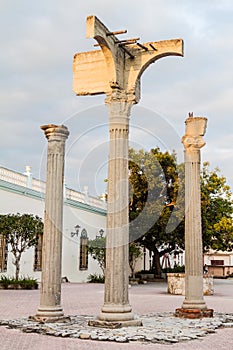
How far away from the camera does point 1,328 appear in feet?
27.8

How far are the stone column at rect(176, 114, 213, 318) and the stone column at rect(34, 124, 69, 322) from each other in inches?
115

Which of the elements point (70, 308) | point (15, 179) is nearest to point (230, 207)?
point (15, 179)

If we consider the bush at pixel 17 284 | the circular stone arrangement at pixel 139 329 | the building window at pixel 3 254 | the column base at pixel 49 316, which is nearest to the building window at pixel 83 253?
→ the building window at pixel 3 254

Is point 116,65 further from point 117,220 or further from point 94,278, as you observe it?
point 94,278

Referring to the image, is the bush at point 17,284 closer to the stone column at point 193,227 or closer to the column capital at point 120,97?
the stone column at point 193,227

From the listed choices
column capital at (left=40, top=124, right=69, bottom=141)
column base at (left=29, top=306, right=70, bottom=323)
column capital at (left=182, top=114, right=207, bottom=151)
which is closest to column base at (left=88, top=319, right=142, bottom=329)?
column base at (left=29, top=306, right=70, bottom=323)

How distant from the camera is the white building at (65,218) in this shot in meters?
24.0

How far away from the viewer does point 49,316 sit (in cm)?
910

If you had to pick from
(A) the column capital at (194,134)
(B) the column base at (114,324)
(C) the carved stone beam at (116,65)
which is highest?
(C) the carved stone beam at (116,65)

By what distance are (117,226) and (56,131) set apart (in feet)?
8.29

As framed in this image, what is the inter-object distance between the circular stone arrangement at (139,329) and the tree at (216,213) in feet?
59.4

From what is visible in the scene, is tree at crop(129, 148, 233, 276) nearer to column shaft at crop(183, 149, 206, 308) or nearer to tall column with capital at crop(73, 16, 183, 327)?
column shaft at crop(183, 149, 206, 308)

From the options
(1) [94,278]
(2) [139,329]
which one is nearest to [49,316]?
(2) [139,329]

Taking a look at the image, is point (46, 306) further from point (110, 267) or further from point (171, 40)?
point (171, 40)
